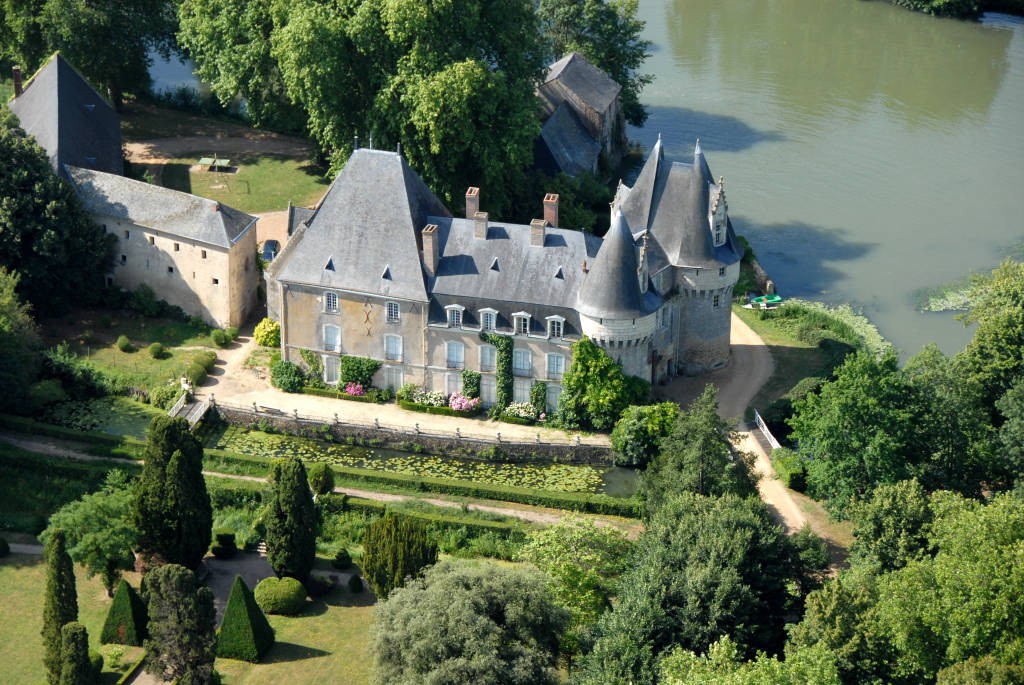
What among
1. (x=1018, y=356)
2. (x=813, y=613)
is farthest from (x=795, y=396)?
(x=813, y=613)

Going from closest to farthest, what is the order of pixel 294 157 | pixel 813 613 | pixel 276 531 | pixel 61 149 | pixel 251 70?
pixel 813 613 < pixel 276 531 < pixel 61 149 < pixel 251 70 < pixel 294 157

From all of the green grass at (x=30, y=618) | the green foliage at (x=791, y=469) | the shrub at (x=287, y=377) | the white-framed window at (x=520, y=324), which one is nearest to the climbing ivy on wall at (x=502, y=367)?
the white-framed window at (x=520, y=324)

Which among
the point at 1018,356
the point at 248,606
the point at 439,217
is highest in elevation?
the point at 439,217

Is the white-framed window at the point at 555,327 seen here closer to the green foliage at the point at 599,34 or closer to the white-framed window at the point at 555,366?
the white-framed window at the point at 555,366

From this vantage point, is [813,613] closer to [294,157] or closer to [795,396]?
[795,396]

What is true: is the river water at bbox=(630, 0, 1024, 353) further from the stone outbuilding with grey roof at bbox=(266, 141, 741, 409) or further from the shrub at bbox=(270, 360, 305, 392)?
the shrub at bbox=(270, 360, 305, 392)
